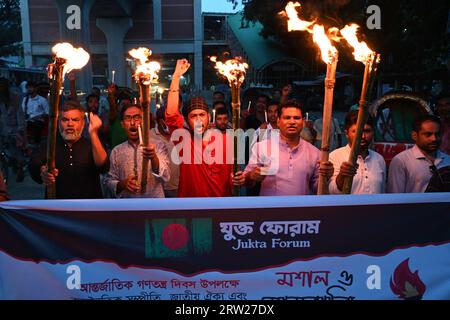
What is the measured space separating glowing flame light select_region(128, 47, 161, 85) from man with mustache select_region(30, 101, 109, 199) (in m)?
0.65

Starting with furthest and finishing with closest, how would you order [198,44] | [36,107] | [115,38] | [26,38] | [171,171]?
[198,44] < [26,38] < [115,38] < [36,107] < [171,171]

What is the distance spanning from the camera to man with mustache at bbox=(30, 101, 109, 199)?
372cm

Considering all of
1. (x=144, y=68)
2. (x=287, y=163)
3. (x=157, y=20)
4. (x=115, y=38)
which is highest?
(x=157, y=20)

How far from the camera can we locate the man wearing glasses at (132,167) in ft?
12.5

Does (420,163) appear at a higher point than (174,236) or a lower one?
higher

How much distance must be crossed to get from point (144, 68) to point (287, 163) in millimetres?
1394

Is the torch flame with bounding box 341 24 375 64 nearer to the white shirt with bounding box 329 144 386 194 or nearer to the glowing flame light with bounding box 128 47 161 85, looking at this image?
the white shirt with bounding box 329 144 386 194

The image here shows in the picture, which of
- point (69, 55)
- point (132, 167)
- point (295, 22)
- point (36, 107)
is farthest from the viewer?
point (36, 107)

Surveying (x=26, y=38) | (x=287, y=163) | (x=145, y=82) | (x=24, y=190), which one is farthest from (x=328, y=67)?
(x=26, y=38)

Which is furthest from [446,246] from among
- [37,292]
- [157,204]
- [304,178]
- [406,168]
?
[37,292]

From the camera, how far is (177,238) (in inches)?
119

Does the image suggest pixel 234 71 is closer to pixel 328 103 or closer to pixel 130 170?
pixel 328 103

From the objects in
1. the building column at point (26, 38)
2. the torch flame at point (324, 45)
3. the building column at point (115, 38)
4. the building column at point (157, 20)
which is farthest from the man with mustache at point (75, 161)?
the building column at point (26, 38)
